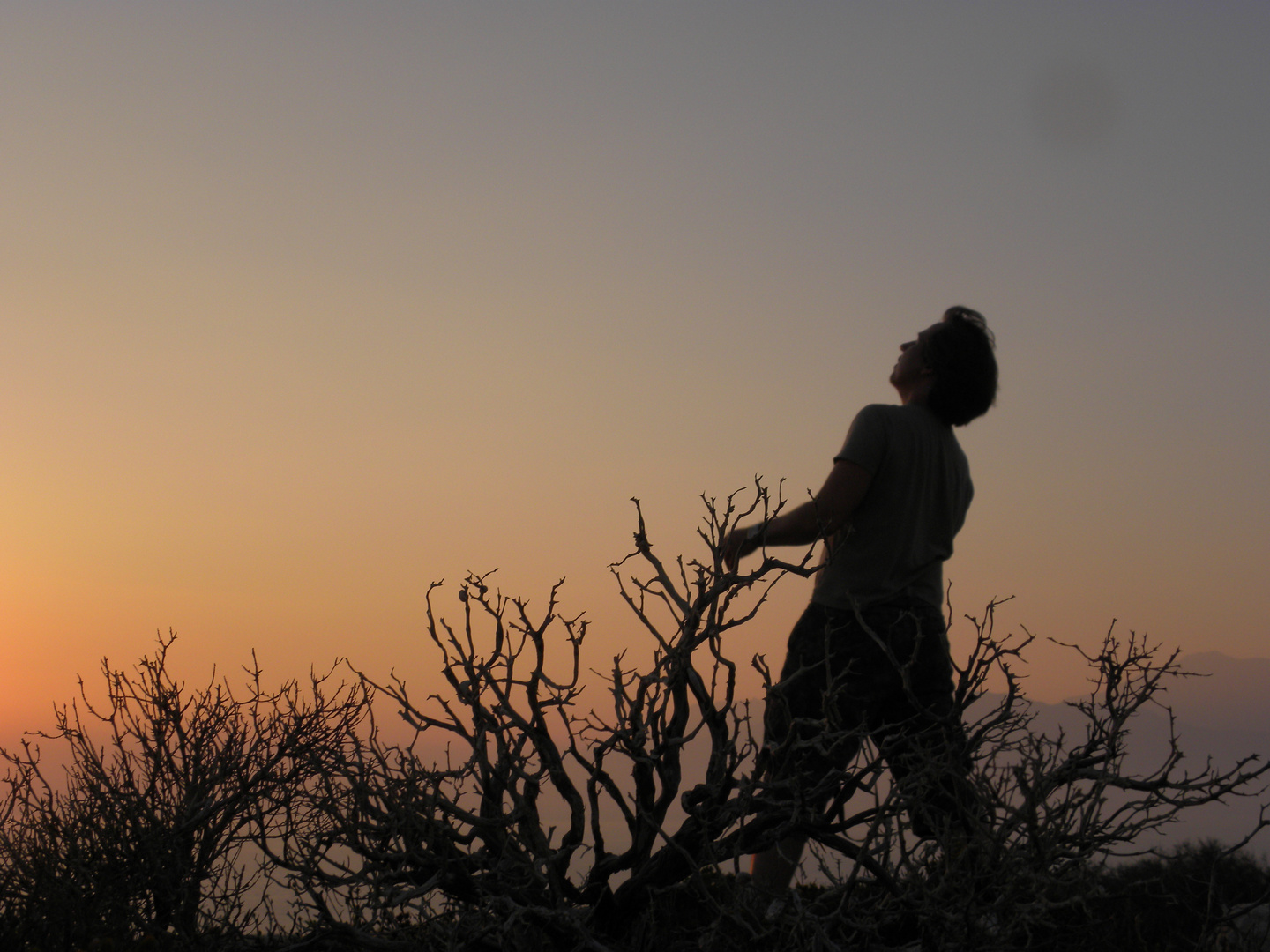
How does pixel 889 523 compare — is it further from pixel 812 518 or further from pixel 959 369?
pixel 959 369

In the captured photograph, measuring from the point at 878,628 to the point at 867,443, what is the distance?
2.30ft

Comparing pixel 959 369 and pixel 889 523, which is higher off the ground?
pixel 959 369

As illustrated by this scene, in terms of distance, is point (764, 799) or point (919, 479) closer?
point (764, 799)

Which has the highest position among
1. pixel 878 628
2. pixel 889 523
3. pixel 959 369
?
pixel 959 369

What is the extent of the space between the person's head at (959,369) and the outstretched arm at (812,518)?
0.68m

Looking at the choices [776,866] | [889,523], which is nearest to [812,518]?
[889,523]

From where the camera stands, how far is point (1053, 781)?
12.6ft

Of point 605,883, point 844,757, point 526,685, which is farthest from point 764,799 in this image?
point 526,685

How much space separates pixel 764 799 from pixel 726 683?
417 mm

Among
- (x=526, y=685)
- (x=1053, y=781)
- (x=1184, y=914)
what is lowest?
(x=1184, y=914)

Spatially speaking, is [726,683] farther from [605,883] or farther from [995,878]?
[995,878]

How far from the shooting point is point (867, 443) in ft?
13.5

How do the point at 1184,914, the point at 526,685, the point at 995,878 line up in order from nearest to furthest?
the point at 995,878
the point at 526,685
the point at 1184,914

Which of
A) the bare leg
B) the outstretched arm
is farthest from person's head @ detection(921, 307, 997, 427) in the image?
the bare leg
